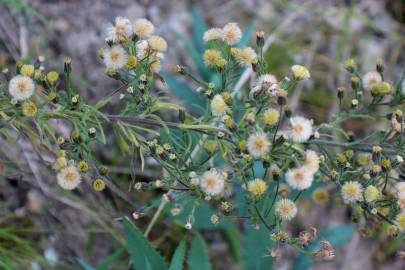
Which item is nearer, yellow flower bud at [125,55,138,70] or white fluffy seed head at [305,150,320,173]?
white fluffy seed head at [305,150,320,173]

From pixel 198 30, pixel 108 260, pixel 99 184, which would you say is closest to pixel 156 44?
pixel 99 184

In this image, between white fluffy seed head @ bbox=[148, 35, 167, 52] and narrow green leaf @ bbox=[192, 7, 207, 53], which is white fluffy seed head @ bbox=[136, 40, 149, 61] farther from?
narrow green leaf @ bbox=[192, 7, 207, 53]

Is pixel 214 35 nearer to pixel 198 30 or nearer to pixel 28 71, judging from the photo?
pixel 28 71

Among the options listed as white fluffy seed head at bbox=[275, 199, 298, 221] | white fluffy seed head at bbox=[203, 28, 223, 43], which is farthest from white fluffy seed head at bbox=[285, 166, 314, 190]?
white fluffy seed head at bbox=[203, 28, 223, 43]

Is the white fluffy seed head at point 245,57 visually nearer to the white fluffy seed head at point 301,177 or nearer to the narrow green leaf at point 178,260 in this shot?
the white fluffy seed head at point 301,177

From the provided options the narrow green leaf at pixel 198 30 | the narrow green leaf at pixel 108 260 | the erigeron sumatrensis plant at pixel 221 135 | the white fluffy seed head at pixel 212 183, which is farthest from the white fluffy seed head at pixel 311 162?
the narrow green leaf at pixel 198 30

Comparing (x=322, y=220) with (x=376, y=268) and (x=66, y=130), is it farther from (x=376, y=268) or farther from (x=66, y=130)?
(x=66, y=130)
